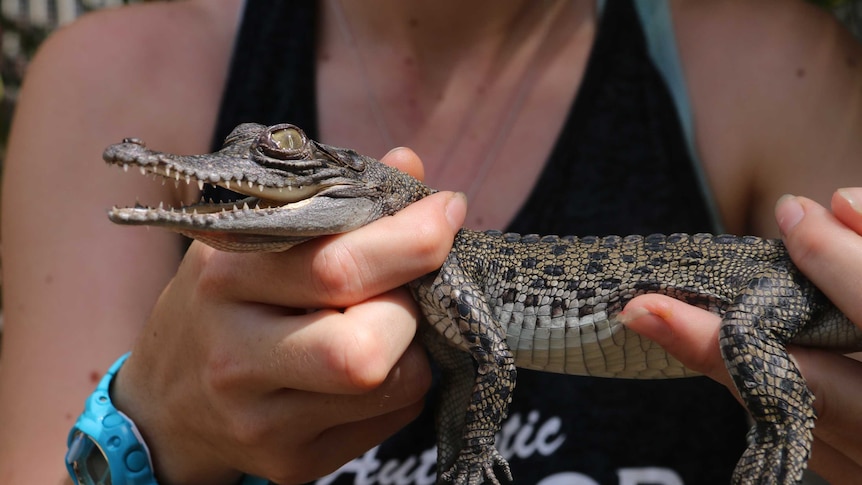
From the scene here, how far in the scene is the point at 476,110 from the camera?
249 centimetres

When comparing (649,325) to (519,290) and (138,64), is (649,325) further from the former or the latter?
(138,64)

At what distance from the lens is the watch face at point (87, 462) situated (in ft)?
5.62

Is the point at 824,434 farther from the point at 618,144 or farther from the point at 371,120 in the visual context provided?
the point at 371,120

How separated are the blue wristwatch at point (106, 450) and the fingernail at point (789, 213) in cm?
154

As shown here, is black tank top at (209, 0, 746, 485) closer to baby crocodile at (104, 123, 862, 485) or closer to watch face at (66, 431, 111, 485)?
baby crocodile at (104, 123, 862, 485)

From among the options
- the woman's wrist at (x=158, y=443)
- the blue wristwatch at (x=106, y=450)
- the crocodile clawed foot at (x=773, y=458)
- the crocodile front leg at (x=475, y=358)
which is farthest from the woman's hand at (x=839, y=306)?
the blue wristwatch at (x=106, y=450)

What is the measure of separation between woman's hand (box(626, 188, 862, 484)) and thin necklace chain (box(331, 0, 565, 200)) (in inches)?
36.3

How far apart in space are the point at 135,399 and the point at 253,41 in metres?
1.19

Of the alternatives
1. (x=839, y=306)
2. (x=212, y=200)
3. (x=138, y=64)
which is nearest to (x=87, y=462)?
(x=212, y=200)

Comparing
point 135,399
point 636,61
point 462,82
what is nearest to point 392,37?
point 462,82

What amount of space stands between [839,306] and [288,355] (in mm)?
1121

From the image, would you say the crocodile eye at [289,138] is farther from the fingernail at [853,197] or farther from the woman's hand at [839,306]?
the fingernail at [853,197]

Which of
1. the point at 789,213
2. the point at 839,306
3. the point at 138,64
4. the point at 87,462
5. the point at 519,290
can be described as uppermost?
Result: the point at 138,64

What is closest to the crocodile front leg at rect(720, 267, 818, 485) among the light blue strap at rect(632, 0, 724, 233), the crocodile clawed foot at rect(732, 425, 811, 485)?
the crocodile clawed foot at rect(732, 425, 811, 485)
